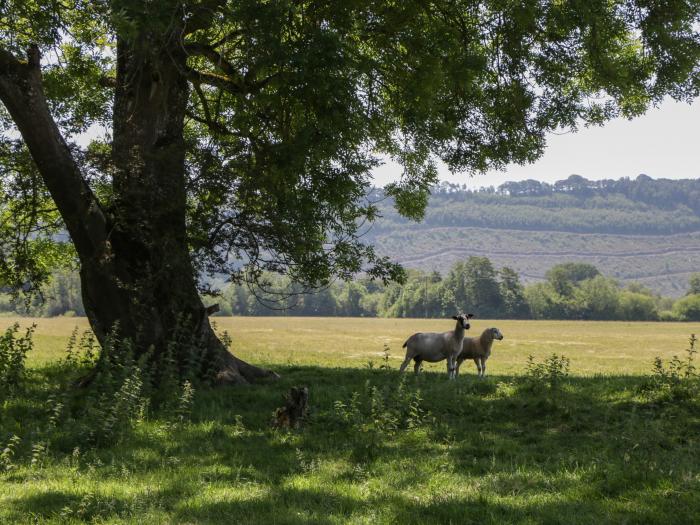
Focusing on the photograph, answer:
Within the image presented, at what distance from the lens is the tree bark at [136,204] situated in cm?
1429

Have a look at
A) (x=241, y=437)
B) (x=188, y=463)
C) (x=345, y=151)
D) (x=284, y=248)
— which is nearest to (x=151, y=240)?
(x=284, y=248)

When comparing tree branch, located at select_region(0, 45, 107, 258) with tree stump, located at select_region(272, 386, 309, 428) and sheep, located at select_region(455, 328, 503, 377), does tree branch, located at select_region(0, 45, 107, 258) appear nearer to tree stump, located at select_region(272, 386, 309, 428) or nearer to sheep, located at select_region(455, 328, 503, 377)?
tree stump, located at select_region(272, 386, 309, 428)

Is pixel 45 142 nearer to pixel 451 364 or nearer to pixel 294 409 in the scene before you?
pixel 294 409

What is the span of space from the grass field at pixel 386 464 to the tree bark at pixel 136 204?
8.05 ft

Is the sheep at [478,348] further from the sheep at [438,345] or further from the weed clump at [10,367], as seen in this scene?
the weed clump at [10,367]

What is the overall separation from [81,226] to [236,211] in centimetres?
345

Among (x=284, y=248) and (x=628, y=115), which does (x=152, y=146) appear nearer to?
(x=284, y=248)

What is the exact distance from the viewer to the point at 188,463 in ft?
29.8

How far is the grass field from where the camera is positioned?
6.98m

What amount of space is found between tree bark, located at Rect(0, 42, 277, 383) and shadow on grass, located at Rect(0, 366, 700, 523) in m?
2.72

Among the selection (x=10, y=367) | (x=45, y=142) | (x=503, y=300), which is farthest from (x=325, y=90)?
(x=503, y=300)

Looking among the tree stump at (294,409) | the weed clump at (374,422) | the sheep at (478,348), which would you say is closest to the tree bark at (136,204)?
the tree stump at (294,409)

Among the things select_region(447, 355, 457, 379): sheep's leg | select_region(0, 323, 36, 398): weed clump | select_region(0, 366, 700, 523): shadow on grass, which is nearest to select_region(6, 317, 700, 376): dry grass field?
select_region(447, 355, 457, 379): sheep's leg

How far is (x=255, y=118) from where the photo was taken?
15727mm
